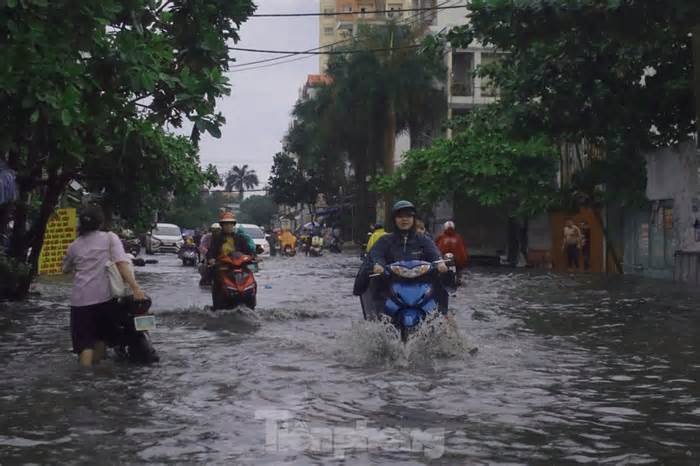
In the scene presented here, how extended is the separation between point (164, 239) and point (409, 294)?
47.9 metres

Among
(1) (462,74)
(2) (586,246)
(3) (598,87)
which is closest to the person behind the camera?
(3) (598,87)

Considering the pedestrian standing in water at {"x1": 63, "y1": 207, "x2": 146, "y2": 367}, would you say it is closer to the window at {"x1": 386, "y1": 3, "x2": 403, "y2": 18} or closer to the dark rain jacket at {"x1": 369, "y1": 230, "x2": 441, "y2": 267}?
the dark rain jacket at {"x1": 369, "y1": 230, "x2": 441, "y2": 267}

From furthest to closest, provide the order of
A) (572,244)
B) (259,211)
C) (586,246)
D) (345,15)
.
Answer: (259,211)
(345,15)
(586,246)
(572,244)

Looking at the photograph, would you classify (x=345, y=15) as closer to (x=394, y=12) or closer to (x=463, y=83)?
(x=463, y=83)

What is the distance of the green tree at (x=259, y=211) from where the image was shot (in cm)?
17460

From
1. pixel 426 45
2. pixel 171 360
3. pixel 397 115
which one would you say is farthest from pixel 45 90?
pixel 397 115

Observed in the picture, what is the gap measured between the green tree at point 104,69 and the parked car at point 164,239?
136 feet

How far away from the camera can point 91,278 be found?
9.85 m

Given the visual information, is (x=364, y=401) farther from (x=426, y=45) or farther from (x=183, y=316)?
(x=426, y=45)

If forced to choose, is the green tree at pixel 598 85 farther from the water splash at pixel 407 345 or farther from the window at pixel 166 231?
the window at pixel 166 231

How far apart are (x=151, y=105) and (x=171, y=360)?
13.6 feet

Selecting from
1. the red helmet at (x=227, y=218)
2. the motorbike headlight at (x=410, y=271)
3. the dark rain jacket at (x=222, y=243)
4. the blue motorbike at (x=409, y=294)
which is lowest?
the blue motorbike at (x=409, y=294)

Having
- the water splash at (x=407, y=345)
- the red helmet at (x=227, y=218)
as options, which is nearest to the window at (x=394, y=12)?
the red helmet at (x=227, y=218)

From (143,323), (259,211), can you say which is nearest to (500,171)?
(143,323)
